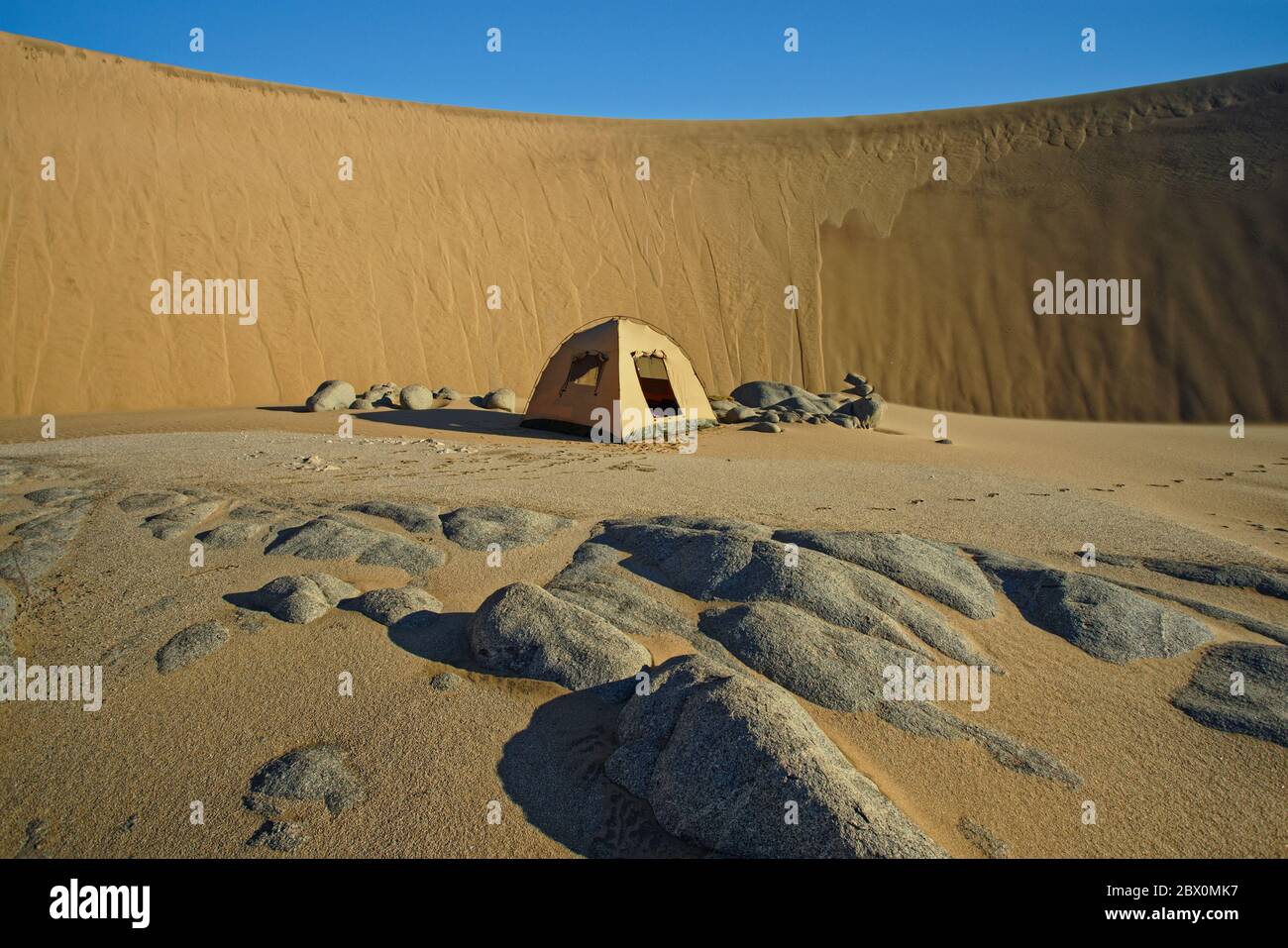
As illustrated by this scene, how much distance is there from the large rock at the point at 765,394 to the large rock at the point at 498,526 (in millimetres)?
9643

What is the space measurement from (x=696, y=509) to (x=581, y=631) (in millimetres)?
2661

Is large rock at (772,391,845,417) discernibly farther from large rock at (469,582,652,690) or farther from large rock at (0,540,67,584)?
large rock at (0,540,67,584)

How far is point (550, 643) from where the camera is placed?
132 inches

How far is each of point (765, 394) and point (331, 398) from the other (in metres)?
8.72

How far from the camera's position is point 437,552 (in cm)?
452

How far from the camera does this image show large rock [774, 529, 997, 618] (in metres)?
4.10

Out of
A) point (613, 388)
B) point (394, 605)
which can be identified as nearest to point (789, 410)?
point (613, 388)

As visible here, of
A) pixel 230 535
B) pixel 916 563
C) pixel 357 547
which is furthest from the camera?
pixel 230 535

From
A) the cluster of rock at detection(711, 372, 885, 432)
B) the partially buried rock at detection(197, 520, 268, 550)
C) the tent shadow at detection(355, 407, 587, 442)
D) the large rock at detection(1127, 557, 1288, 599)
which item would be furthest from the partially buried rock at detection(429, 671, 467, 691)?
the cluster of rock at detection(711, 372, 885, 432)

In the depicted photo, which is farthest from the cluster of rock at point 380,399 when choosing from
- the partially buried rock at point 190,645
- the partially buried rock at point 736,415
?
the partially buried rock at point 190,645

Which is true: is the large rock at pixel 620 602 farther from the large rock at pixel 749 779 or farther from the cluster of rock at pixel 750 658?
the large rock at pixel 749 779

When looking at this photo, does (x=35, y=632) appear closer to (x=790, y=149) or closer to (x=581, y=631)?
(x=581, y=631)

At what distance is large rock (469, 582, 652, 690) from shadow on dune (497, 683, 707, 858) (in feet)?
0.48

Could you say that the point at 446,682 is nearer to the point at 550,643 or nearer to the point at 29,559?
the point at 550,643
